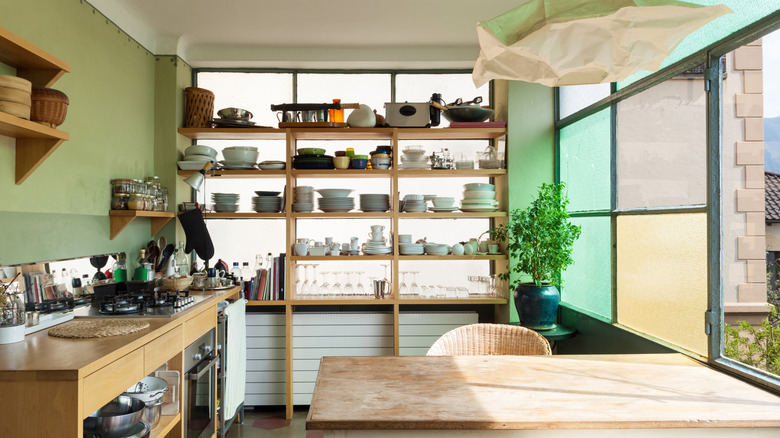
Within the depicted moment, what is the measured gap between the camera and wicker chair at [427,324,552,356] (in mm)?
2613

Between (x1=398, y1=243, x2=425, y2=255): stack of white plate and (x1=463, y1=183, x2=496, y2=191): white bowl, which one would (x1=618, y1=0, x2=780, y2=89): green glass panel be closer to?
(x1=463, y1=183, x2=496, y2=191): white bowl

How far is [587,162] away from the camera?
363 cm

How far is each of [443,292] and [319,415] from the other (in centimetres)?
272

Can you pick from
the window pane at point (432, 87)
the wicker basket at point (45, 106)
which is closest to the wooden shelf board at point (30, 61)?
the wicker basket at point (45, 106)

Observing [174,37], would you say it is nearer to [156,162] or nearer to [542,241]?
[156,162]

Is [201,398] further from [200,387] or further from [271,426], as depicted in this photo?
[271,426]

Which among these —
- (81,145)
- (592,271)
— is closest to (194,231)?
(81,145)

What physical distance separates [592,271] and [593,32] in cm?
235

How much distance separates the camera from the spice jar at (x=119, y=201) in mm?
3385

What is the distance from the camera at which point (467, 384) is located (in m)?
1.90

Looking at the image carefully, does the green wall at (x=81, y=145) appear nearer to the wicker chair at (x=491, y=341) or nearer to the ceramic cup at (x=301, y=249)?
the ceramic cup at (x=301, y=249)

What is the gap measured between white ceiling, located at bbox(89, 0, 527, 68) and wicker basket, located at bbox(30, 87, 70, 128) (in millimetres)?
1171

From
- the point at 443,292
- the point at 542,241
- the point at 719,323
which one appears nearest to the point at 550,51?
the point at 719,323

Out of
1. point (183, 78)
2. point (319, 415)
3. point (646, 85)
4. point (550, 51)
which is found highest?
point (183, 78)
